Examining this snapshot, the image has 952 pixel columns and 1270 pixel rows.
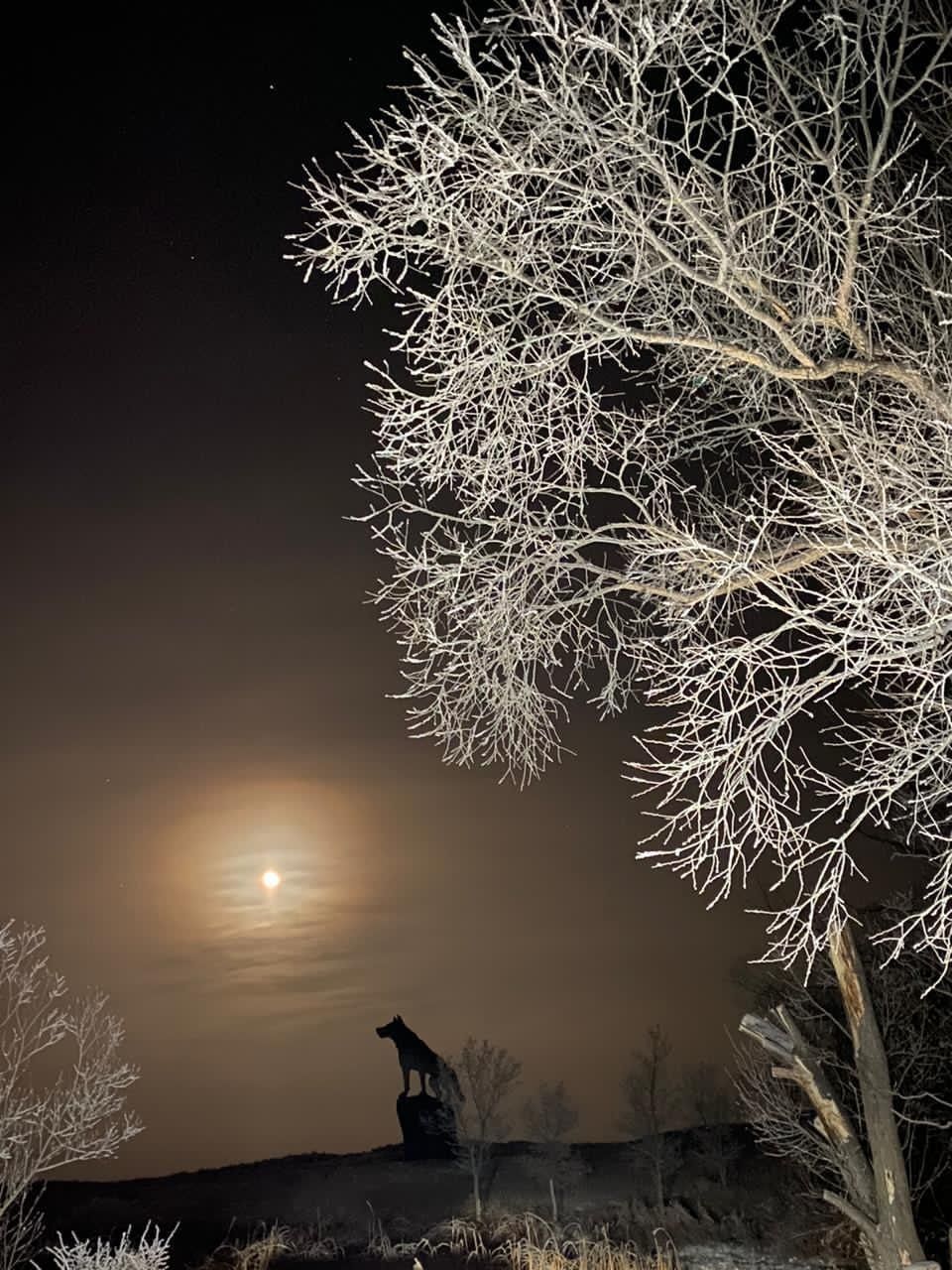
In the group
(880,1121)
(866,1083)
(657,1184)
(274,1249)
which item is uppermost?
(866,1083)

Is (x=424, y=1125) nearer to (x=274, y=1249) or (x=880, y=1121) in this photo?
(x=274, y=1249)

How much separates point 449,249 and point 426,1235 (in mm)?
20361

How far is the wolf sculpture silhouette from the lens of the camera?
28391 millimetres

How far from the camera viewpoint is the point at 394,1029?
30.1 m

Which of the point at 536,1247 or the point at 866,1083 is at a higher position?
the point at 866,1083

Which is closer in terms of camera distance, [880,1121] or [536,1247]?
[880,1121]

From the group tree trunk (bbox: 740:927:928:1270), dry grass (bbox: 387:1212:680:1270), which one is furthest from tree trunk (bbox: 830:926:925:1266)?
dry grass (bbox: 387:1212:680:1270)

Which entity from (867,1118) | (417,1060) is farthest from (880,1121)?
(417,1060)

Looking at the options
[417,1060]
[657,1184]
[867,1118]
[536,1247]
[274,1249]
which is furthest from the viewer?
[417,1060]

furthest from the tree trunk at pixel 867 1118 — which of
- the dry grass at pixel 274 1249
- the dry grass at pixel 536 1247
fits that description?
the dry grass at pixel 274 1249

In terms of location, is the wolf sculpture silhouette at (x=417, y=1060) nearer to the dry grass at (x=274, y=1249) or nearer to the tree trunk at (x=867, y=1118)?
the dry grass at (x=274, y=1249)

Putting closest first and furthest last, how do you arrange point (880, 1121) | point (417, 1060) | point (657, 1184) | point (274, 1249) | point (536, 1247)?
point (880, 1121) < point (536, 1247) < point (274, 1249) < point (657, 1184) < point (417, 1060)

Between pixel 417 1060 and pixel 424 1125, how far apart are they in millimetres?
2038

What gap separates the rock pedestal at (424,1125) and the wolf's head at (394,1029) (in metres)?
1.52
